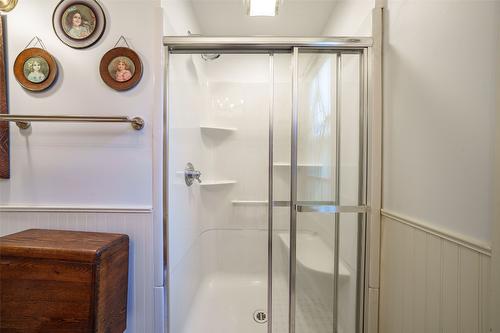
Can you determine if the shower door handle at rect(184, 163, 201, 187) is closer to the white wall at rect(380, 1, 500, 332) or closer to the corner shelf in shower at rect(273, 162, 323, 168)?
the corner shelf in shower at rect(273, 162, 323, 168)

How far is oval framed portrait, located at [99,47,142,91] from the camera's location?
98 cm

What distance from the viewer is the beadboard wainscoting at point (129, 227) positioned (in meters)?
1.00

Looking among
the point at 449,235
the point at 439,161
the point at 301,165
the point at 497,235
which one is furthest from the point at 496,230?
the point at 301,165

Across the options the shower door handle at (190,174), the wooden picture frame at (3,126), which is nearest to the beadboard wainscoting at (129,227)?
the wooden picture frame at (3,126)

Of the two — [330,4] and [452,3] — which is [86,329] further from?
[330,4]

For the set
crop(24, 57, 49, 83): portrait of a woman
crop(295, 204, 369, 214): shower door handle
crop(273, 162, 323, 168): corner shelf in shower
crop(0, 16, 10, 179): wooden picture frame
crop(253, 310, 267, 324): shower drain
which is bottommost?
crop(253, 310, 267, 324): shower drain

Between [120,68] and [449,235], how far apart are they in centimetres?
154

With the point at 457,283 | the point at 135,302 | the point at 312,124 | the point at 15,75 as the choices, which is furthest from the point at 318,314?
the point at 15,75

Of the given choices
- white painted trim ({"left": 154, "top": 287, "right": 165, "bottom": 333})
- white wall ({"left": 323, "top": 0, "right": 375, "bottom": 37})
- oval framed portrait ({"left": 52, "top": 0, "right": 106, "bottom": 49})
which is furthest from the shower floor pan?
white wall ({"left": 323, "top": 0, "right": 375, "bottom": 37})

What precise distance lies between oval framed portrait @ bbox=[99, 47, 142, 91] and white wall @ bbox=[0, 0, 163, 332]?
0.12ft

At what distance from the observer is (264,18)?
1609mm

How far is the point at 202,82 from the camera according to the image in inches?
67.0

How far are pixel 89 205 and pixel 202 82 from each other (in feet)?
4.01

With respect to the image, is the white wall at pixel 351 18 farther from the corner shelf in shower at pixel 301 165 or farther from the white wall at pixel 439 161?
the corner shelf in shower at pixel 301 165
